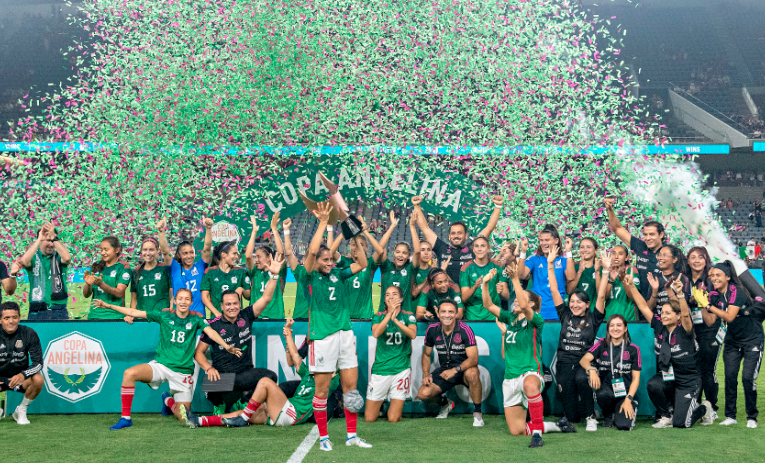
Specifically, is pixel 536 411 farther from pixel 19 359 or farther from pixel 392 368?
pixel 19 359

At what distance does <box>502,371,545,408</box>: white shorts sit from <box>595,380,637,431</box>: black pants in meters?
0.70

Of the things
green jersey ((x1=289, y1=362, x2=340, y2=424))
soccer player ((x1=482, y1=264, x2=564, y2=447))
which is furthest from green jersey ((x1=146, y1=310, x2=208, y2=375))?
soccer player ((x1=482, y1=264, x2=564, y2=447))

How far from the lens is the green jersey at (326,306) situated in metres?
7.07

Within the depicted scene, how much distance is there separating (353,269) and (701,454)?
3.71 meters

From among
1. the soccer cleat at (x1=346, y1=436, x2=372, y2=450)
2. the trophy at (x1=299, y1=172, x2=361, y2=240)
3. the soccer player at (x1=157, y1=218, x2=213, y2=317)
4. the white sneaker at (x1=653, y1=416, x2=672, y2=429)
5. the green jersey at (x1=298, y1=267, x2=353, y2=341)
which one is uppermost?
the trophy at (x1=299, y1=172, x2=361, y2=240)

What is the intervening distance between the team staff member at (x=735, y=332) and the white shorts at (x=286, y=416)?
4397mm

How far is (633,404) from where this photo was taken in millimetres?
7328

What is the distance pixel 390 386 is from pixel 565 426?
1.85m

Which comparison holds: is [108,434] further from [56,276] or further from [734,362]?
[734,362]

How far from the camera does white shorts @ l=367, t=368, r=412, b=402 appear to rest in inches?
303

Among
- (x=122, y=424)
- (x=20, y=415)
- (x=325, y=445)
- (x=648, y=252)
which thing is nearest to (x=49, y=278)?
(x=20, y=415)

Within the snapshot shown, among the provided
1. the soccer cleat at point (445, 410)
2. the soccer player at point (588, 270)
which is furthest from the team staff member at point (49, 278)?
the soccer player at point (588, 270)

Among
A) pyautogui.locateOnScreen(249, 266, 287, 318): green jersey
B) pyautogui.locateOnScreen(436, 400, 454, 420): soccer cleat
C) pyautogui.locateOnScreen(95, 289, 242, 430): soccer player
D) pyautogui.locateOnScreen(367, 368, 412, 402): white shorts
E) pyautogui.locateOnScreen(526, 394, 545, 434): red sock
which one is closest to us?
pyautogui.locateOnScreen(526, 394, 545, 434): red sock

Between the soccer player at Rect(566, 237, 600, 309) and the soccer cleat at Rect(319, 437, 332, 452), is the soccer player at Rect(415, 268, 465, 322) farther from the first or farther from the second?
the soccer cleat at Rect(319, 437, 332, 452)
